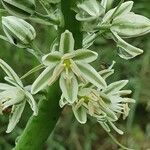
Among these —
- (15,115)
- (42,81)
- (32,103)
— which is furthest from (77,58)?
(15,115)

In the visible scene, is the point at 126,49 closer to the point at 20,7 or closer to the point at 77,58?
the point at 77,58

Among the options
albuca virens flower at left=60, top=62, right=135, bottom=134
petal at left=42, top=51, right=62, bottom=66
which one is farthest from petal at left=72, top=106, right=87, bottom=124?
petal at left=42, top=51, right=62, bottom=66

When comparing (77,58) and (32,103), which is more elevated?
(77,58)

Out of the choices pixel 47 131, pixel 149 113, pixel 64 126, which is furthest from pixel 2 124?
pixel 47 131

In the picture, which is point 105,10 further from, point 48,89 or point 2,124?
point 2,124

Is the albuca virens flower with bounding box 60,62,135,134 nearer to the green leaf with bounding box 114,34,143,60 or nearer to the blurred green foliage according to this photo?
the green leaf with bounding box 114,34,143,60

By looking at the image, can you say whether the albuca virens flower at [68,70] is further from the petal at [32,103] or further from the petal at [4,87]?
the petal at [4,87]

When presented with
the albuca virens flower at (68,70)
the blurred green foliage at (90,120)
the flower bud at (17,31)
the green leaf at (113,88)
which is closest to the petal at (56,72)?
the albuca virens flower at (68,70)
